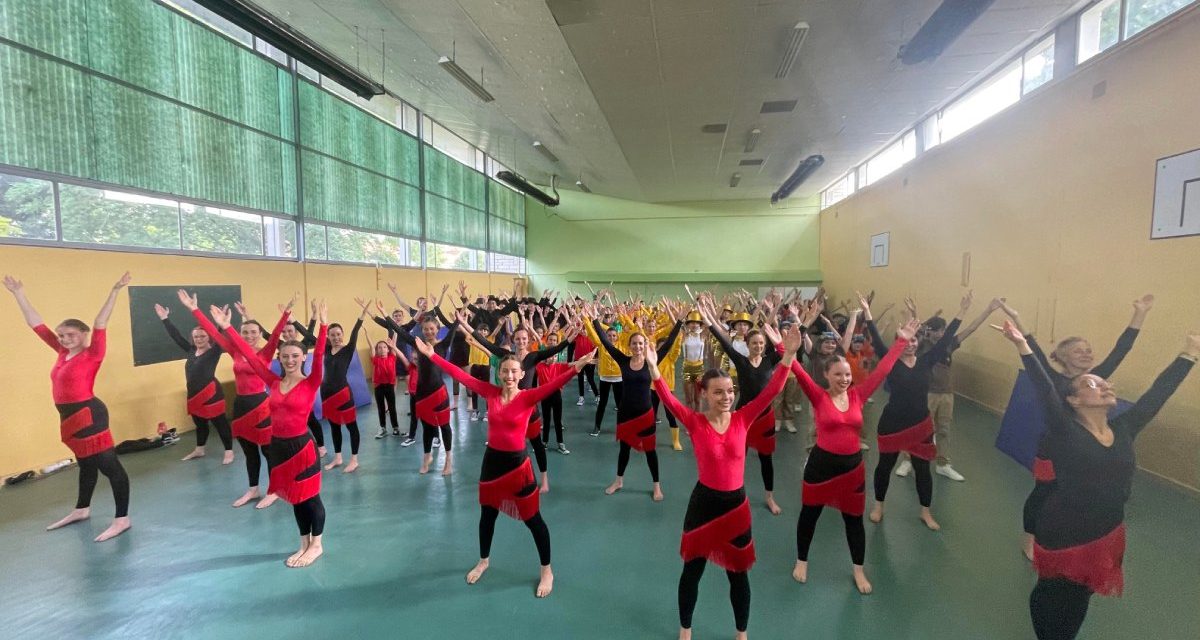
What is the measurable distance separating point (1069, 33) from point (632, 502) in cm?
750

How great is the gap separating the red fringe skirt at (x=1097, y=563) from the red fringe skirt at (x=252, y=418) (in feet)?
17.9

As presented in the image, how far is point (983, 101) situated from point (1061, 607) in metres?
Answer: 8.15

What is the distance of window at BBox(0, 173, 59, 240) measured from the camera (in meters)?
4.36

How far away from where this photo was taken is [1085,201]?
5.06 metres

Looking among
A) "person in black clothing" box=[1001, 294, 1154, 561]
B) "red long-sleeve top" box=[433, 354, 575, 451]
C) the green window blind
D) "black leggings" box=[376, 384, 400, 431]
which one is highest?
the green window blind

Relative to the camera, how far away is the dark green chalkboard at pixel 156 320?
5508 mm

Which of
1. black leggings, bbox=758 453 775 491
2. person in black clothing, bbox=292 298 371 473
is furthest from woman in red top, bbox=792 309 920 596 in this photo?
person in black clothing, bbox=292 298 371 473

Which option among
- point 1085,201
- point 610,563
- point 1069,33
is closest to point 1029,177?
point 1085,201

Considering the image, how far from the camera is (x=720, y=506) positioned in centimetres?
227

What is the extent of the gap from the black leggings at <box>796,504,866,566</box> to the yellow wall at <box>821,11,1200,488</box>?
12.9 ft

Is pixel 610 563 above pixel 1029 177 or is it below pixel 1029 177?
below

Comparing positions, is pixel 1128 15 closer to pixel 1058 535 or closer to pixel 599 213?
pixel 1058 535

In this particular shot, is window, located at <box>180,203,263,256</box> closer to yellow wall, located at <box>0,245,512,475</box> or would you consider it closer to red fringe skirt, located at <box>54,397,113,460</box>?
yellow wall, located at <box>0,245,512,475</box>

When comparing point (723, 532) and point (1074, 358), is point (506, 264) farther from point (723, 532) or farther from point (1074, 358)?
point (1074, 358)
